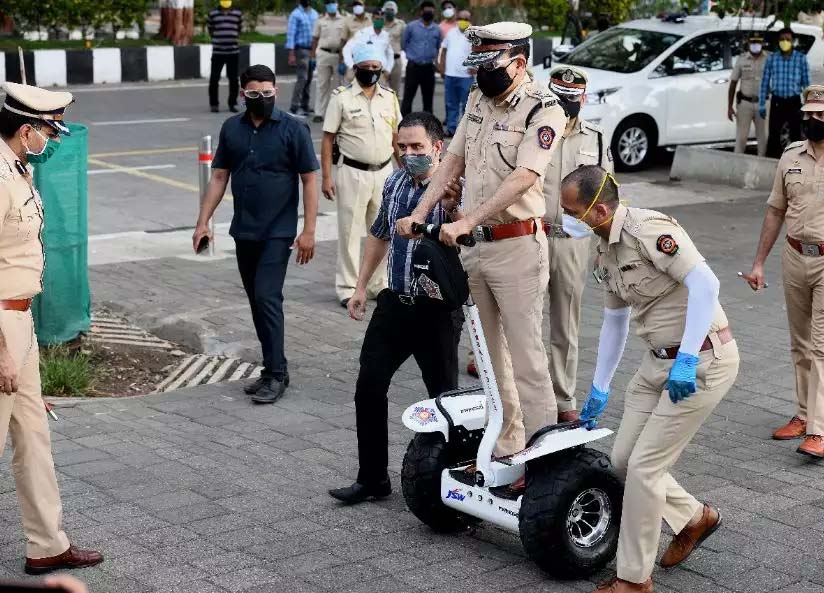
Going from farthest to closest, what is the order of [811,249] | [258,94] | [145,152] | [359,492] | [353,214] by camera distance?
[145,152] < [353,214] < [258,94] < [811,249] < [359,492]

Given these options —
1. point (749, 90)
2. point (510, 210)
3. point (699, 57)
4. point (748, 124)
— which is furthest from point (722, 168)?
point (510, 210)

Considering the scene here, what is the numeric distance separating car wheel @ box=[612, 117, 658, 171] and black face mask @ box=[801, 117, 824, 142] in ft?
32.7

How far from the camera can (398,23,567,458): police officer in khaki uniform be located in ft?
18.0

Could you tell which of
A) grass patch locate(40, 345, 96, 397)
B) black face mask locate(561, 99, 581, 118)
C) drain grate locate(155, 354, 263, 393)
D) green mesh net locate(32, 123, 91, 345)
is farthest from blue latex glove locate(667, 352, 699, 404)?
green mesh net locate(32, 123, 91, 345)

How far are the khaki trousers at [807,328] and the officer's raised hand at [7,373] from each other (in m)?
3.91

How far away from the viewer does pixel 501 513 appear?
5.32 metres

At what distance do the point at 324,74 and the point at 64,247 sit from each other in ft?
38.8

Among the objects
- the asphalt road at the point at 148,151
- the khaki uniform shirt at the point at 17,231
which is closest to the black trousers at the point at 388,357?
the khaki uniform shirt at the point at 17,231

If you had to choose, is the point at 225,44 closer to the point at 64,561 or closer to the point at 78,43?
the point at 78,43

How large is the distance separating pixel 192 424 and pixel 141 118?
1322cm

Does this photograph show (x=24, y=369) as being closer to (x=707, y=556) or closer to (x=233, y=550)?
(x=233, y=550)

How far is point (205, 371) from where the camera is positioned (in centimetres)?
830

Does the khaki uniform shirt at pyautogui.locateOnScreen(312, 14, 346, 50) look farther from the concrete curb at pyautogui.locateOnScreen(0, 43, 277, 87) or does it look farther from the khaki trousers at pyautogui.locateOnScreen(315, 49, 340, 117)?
the concrete curb at pyautogui.locateOnScreen(0, 43, 277, 87)

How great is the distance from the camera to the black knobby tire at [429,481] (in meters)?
5.53
